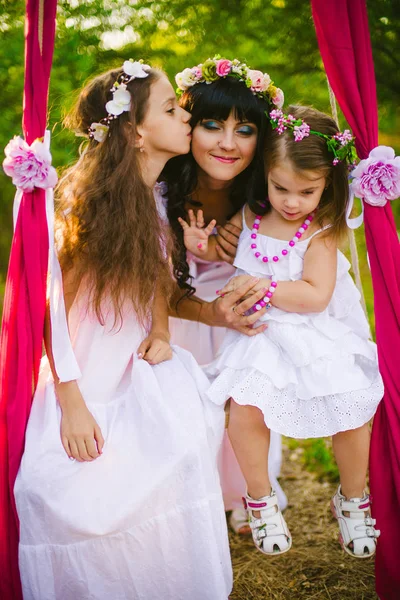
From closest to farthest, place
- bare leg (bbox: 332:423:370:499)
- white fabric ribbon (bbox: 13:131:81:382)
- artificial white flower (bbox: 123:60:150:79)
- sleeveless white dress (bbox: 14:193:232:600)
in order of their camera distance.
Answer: sleeveless white dress (bbox: 14:193:232:600) < white fabric ribbon (bbox: 13:131:81:382) < bare leg (bbox: 332:423:370:499) < artificial white flower (bbox: 123:60:150:79)

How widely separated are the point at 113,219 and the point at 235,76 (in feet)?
2.73

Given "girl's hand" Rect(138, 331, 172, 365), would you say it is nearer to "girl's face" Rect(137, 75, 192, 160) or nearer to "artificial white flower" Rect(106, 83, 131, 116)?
"girl's face" Rect(137, 75, 192, 160)

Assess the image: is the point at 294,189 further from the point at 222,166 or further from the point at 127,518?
the point at 127,518

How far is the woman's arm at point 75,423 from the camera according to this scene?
2.07m

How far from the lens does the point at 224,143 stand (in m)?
2.48

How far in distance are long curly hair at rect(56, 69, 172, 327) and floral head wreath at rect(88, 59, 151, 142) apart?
2 centimetres

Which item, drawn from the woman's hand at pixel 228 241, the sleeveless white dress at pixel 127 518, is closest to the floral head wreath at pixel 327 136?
the woman's hand at pixel 228 241

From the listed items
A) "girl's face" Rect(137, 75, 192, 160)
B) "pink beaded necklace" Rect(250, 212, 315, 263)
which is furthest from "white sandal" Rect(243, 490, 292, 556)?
"girl's face" Rect(137, 75, 192, 160)

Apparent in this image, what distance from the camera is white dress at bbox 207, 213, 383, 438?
7.03 ft

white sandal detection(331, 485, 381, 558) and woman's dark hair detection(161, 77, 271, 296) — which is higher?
woman's dark hair detection(161, 77, 271, 296)

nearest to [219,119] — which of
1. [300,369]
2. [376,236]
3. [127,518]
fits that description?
[376,236]

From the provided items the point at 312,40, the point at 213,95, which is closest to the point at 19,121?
the point at 213,95

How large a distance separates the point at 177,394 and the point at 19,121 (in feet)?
6.64

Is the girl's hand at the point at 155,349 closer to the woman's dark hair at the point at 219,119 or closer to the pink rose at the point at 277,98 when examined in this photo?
the woman's dark hair at the point at 219,119
